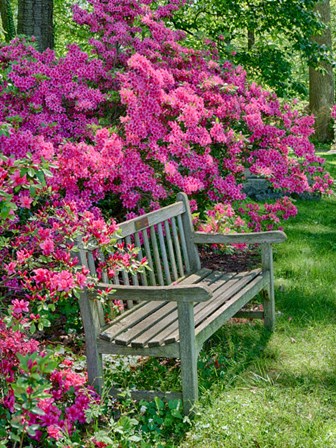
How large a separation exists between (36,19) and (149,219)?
4.42 m

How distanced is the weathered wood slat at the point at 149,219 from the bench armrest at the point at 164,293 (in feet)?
1.33

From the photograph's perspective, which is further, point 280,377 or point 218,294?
point 218,294

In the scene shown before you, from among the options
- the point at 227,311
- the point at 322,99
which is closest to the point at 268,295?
the point at 227,311

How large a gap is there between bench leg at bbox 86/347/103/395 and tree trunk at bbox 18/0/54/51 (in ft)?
17.0

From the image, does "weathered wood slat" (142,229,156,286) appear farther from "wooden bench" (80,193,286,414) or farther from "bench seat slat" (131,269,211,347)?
"bench seat slat" (131,269,211,347)

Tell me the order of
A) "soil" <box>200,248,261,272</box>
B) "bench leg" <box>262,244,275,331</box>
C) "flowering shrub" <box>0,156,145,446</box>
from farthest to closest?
"soil" <box>200,248,261,272</box> < "bench leg" <box>262,244,275,331</box> < "flowering shrub" <box>0,156,145,446</box>

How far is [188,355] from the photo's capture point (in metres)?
3.32

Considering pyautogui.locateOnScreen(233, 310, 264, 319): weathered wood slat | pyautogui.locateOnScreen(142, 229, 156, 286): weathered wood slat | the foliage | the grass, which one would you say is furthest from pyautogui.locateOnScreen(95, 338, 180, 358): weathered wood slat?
the foliage

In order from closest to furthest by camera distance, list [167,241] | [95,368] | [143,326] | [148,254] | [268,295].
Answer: [95,368] < [143,326] < [148,254] < [167,241] < [268,295]

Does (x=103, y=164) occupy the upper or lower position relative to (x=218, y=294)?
upper

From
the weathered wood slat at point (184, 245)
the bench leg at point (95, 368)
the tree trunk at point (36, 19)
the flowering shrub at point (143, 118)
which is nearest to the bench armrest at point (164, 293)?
the bench leg at point (95, 368)

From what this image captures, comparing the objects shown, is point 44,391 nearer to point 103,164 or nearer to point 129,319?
point 129,319

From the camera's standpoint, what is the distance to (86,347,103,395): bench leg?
348cm

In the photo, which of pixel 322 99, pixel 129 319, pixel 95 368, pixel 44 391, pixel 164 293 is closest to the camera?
pixel 44 391
